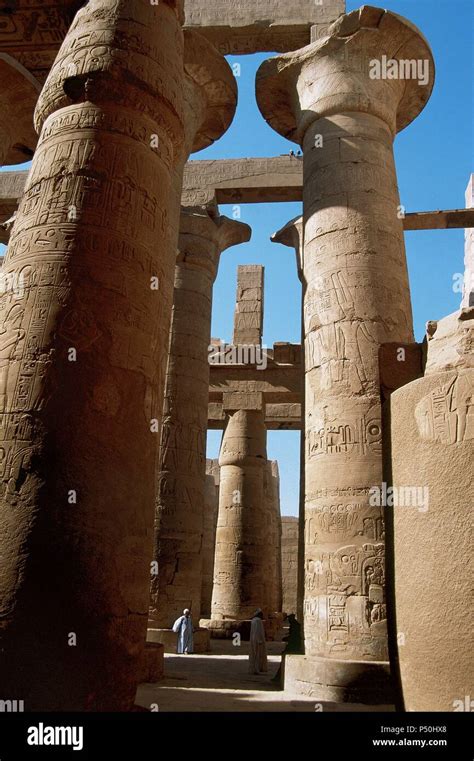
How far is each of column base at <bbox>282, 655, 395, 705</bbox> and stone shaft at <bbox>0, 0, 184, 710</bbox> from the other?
252 centimetres

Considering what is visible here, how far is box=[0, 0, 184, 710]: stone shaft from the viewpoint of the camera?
2.98 metres

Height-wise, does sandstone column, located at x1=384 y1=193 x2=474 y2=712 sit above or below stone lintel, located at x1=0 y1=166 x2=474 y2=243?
below

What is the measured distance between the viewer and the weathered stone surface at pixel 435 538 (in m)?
2.46

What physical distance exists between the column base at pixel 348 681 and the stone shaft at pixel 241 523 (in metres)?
8.28

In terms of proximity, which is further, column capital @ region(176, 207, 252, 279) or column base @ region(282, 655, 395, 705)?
column capital @ region(176, 207, 252, 279)

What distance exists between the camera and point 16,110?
8.81 metres

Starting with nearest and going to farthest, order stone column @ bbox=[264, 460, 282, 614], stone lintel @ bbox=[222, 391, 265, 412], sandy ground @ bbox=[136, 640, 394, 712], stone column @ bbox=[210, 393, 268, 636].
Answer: sandy ground @ bbox=[136, 640, 394, 712], stone column @ bbox=[210, 393, 268, 636], stone column @ bbox=[264, 460, 282, 614], stone lintel @ bbox=[222, 391, 265, 412]

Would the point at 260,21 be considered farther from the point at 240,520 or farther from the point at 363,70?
the point at 240,520

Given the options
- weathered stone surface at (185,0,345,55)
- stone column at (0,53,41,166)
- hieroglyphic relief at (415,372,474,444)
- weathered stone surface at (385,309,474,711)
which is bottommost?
weathered stone surface at (385,309,474,711)

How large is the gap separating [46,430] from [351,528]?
350 centimetres

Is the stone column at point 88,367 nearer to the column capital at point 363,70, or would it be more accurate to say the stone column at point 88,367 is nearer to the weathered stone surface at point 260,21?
the column capital at point 363,70

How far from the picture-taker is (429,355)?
11.2 ft

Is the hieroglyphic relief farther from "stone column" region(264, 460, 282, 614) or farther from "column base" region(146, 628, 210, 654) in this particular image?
"stone column" region(264, 460, 282, 614)

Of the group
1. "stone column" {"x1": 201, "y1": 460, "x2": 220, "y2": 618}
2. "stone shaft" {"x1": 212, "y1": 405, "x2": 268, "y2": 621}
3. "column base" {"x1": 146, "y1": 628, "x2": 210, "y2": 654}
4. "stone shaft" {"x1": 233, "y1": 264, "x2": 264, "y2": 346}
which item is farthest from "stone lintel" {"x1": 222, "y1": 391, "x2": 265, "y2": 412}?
"column base" {"x1": 146, "y1": 628, "x2": 210, "y2": 654}
